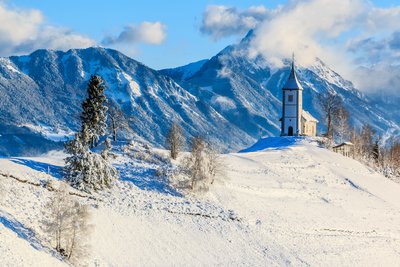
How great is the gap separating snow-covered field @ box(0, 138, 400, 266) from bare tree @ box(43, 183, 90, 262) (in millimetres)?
1096

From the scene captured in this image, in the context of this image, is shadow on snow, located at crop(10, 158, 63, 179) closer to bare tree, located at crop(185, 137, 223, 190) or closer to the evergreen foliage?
the evergreen foliage

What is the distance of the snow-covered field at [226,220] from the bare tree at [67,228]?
1096 mm

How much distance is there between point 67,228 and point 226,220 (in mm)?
20993

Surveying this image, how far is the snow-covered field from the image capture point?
56219 millimetres

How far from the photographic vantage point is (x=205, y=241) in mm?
64000

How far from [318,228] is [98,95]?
94.3 ft

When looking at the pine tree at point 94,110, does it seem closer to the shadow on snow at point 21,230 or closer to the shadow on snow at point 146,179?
the shadow on snow at point 146,179

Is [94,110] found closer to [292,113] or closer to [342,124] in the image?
[292,113]

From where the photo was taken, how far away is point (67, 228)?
52.5 metres

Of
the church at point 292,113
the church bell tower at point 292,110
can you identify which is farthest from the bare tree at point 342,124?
the church bell tower at point 292,110

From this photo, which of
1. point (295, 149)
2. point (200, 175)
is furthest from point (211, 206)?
point (295, 149)

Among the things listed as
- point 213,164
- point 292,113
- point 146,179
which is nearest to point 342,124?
point 292,113

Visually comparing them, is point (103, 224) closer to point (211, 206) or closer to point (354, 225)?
point (211, 206)

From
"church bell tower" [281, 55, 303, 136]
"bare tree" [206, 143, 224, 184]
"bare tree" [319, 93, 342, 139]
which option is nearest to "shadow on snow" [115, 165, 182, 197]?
"bare tree" [206, 143, 224, 184]
